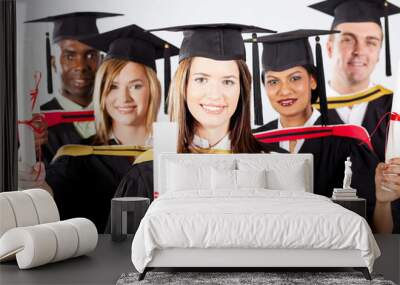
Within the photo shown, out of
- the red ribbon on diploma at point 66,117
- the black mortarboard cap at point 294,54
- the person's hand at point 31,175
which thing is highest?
the black mortarboard cap at point 294,54

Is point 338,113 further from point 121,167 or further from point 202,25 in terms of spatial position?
point 121,167

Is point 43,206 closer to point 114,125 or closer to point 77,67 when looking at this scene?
point 114,125

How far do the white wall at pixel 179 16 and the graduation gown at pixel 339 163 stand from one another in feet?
2.04

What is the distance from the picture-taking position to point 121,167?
7387 mm

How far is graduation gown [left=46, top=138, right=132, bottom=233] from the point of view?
291 inches

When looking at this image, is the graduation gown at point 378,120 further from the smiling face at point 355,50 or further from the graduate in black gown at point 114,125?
the graduate in black gown at point 114,125

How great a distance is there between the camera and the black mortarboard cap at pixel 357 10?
23.5 feet

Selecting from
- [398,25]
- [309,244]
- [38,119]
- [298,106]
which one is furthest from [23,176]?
[398,25]

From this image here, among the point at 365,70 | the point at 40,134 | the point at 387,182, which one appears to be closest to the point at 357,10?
the point at 365,70

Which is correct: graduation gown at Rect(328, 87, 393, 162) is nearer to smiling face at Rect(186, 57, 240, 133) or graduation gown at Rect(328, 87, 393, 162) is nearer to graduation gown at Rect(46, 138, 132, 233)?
smiling face at Rect(186, 57, 240, 133)

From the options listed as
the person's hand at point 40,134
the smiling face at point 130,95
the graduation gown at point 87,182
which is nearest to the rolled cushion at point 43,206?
the graduation gown at point 87,182

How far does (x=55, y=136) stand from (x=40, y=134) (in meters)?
0.18

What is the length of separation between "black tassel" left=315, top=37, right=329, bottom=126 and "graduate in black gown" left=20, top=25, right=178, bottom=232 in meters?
1.63

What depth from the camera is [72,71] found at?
7418mm
